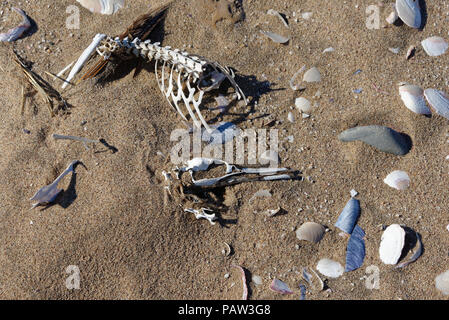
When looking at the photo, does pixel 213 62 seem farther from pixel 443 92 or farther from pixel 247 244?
pixel 443 92

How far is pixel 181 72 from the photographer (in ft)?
9.43

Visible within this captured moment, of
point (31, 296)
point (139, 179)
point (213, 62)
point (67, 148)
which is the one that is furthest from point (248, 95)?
point (31, 296)

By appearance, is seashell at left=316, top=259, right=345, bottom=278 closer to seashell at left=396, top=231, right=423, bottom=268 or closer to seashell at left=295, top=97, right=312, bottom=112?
seashell at left=396, top=231, right=423, bottom=268

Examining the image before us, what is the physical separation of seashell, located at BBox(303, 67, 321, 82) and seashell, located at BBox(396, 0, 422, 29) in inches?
30.7

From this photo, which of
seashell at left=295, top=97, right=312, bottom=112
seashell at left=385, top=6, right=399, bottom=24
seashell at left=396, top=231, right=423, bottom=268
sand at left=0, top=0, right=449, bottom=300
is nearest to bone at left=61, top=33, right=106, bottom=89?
sand at left=0, top=0, right=449, bottom=300

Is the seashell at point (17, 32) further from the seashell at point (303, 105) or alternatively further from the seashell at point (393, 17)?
the seashell at point (393, 17)

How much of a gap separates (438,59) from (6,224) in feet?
11.5

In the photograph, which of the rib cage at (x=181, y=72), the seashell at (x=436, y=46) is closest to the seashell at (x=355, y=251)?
the rib cage at (x=181, y=72)

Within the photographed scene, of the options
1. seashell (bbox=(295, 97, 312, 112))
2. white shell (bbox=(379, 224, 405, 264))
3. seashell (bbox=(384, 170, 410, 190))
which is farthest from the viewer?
seashell (bbox=(295, 97, 312, 112))

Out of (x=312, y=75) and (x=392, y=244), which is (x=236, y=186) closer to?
(x=312, y=75)

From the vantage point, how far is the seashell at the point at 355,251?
2738mm

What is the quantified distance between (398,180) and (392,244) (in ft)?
1.53

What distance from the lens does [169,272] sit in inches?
108

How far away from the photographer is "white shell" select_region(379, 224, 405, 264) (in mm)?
2688
